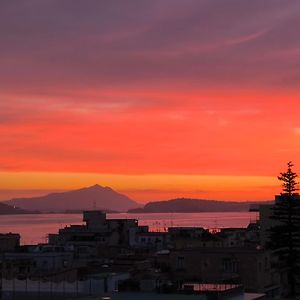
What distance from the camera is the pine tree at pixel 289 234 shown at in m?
40.1

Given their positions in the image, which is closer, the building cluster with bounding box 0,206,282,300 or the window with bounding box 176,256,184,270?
the building cluster with bounding box 0,206,282,300

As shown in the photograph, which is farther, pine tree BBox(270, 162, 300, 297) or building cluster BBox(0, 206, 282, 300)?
pine tree BBox(270, 162, 300, 297)

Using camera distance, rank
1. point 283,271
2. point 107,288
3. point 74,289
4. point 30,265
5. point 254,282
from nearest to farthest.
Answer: point 74,289, point 107,288, point 254,282, point 283,271, point 30,265

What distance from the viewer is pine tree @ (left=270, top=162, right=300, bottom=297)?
4009 cm

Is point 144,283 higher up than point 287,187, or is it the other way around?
point 287,187

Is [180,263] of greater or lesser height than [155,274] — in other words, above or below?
above

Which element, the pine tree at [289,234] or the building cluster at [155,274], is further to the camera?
the pine tree at [289,234]

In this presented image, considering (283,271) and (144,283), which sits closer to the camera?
(144,283)

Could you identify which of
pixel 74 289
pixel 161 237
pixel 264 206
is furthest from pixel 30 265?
pixel 161 237

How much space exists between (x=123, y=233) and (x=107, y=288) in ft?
203

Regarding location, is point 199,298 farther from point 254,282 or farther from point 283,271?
point 283,271

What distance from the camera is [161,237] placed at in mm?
94750

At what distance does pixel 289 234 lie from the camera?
4134 centimetres

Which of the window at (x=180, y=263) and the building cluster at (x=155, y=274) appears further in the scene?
the window at (x=180, y=263)
